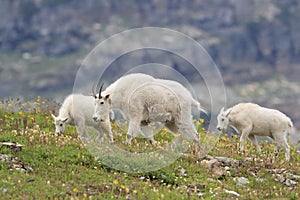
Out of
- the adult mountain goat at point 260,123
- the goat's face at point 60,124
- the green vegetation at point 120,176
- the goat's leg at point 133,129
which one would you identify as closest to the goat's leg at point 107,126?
the goat's leg at point 133,129

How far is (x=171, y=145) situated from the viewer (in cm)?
1620

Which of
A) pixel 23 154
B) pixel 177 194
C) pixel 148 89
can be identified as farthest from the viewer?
pixel 148 89

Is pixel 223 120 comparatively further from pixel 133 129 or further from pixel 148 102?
pixel 133 129

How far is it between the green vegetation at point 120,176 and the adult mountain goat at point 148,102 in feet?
2.71

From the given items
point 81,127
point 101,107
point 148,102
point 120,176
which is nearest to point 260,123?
point 148,102

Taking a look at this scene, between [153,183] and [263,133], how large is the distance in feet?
23.5

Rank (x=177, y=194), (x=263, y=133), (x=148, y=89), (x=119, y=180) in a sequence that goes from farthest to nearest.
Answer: (x=263, y=133)
(x=148, y=89)
(x=119, y=180)
(x=177, y=194)

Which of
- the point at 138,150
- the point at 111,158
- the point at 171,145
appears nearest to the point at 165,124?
the point at 171,145

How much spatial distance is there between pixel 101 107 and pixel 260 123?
19.1 feet

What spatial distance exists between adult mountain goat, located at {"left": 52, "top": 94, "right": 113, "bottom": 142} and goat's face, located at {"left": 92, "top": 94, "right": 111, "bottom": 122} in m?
1.22

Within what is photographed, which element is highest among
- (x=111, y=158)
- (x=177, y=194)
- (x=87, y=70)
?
(x=87, y=70)

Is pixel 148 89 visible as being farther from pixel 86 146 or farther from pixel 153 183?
pixel 153 183

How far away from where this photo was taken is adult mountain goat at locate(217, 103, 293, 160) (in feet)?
60.1

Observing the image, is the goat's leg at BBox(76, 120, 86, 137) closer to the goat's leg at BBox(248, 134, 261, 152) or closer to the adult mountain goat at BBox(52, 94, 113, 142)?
the adult mountain goat at BBox(52, 94, 113, 142)
